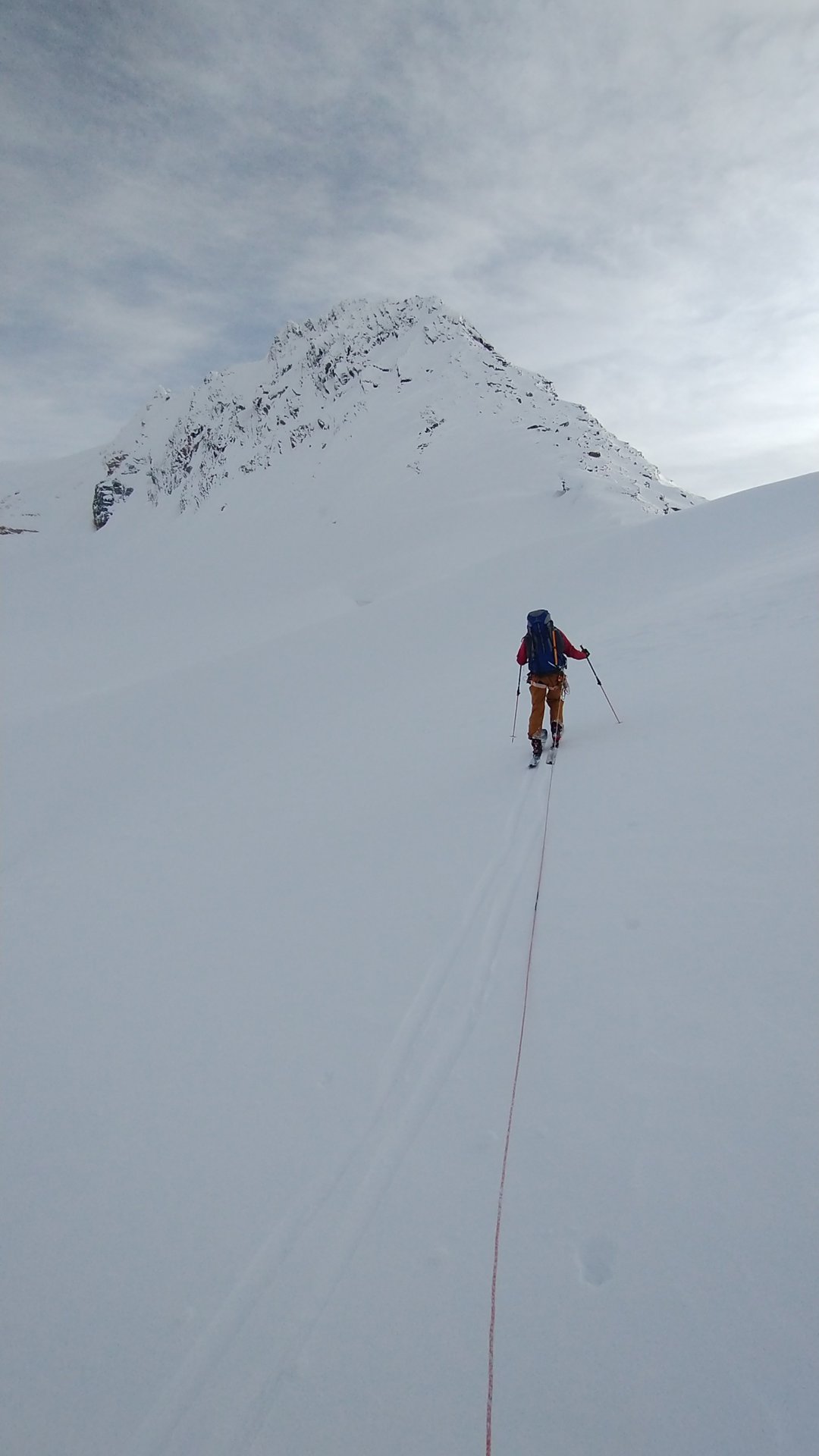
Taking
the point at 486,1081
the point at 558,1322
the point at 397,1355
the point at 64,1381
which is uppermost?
the point at 486,1081

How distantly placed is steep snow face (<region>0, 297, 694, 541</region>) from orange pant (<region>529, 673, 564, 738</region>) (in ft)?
75.2

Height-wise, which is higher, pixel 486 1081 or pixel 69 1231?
pixel 486 1081

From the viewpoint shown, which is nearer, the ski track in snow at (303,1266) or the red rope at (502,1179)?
the red rope at (502,1179)

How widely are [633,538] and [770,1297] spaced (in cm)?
2074

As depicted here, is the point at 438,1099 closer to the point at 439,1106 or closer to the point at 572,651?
the point at 439,1106

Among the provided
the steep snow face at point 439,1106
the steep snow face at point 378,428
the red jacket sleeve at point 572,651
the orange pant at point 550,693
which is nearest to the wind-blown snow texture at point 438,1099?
the steep snow face at point 439,1106

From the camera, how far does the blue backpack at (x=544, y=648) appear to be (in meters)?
8.05

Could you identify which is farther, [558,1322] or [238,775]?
[238,775]

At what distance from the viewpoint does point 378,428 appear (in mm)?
52281

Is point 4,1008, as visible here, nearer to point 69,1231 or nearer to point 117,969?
point 117,969

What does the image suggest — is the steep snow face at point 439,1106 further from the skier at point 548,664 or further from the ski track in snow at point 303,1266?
the skier at point 548,664

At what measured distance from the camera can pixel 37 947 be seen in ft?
20.8

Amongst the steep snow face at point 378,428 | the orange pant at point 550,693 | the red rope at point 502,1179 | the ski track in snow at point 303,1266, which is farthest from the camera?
the steep snow face at point 378,428

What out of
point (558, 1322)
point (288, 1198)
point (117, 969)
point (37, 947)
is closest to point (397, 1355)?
point (558, 1322)
